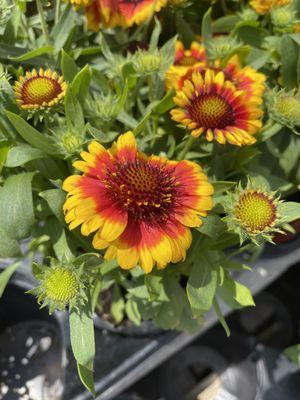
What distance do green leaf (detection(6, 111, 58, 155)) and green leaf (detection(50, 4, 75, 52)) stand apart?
0.21 metres

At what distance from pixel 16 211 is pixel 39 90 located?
166 mm

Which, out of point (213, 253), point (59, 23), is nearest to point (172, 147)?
point (213, 253)

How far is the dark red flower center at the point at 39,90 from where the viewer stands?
0.62 m

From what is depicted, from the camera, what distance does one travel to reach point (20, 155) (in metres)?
0.64

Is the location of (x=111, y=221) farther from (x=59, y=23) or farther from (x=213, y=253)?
(x=59, y=23)

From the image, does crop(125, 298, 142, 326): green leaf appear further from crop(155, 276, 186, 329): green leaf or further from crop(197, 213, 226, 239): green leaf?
crop(197, 213, 226, 239): green leaf

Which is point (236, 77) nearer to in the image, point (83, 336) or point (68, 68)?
point (68, 68)

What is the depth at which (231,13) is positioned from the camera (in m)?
1.01

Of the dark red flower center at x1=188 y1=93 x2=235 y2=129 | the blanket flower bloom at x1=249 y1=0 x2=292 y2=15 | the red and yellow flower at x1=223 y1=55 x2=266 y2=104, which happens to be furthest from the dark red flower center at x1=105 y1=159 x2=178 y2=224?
the blanket flower bloom at x1=249 y1=0 x2=292 y2=15

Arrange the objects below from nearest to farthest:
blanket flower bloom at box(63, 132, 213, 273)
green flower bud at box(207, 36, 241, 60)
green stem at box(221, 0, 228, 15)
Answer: blanket flower bloom at box(63, 132, 213, 273) → green flower bud at box(207, 36, 241, 60) → green stem at box(221, 0, 228, 15)

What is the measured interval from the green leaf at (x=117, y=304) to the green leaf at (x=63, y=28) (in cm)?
46

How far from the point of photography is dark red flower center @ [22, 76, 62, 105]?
24.5 inches

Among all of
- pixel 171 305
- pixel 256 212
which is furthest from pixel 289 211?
pixel 171 305

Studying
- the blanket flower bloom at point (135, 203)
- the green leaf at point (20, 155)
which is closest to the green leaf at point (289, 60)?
the blanket flower bloom at point (135, 203)
